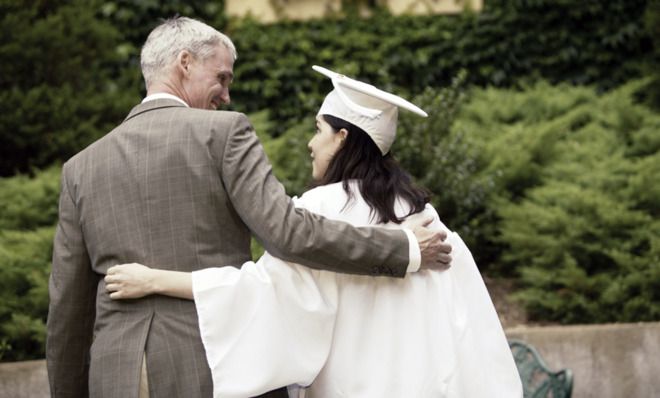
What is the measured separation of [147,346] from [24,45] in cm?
537

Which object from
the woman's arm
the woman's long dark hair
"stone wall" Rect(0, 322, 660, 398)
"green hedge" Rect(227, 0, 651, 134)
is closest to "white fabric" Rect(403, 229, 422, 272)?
the woman's long dark hair

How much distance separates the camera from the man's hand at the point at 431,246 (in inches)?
116

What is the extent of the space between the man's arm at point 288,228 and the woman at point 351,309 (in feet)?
0.36

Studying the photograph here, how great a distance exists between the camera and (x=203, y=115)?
286 centimetres

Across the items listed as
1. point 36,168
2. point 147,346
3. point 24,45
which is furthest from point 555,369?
point 24,45

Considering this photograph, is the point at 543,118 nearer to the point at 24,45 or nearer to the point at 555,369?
the point at 555,369

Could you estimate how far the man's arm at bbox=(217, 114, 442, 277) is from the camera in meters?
2.75

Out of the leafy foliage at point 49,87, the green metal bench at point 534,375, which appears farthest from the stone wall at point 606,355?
the leafy foliage at point 49,87

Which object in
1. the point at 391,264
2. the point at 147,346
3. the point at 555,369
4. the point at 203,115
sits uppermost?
the point at 203,115

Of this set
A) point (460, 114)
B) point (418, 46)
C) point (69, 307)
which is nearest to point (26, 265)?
point (69, 307)

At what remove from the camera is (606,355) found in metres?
5.22

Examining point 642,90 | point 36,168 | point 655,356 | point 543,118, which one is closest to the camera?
point 655,356

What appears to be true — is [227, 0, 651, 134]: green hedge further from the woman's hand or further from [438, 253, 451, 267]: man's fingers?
the woman's hand

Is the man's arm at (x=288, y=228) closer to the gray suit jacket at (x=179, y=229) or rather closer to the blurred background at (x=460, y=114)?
the gray suit jacket at (x=179, y=229)
